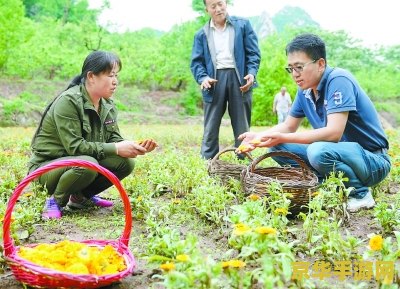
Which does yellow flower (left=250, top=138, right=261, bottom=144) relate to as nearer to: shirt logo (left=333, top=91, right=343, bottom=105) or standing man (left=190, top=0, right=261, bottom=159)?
shirt logo (left=333, top=91, right=343, bottom=105)

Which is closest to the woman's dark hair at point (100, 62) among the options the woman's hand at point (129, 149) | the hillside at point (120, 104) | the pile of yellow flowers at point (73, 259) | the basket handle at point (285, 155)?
the woman's hand at point (129, 149)

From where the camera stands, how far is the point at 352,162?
3.38 metres

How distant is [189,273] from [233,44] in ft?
12.9

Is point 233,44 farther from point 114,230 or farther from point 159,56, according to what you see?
point 159,56

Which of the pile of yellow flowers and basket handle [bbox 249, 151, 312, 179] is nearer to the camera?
the pile of yellow flowers

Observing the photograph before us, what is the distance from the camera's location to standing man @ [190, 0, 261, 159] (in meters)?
5.32

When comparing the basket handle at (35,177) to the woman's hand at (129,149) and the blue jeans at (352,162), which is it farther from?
the blue jeans at (352,162)

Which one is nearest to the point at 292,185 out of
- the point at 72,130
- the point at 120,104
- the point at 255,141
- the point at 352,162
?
the point at 255,141

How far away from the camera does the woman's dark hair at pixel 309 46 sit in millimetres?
3393

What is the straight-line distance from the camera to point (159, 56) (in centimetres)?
2436

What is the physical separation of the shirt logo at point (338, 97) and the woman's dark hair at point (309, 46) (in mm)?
296

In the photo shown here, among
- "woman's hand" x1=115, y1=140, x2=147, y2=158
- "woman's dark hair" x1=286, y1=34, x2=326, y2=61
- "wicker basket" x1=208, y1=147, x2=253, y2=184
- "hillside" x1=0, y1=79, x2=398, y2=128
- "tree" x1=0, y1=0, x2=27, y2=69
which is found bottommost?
"hillside" x1=0, y1=79, x2=398, y2=128

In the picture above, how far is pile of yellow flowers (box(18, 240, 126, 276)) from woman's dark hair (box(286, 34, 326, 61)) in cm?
199

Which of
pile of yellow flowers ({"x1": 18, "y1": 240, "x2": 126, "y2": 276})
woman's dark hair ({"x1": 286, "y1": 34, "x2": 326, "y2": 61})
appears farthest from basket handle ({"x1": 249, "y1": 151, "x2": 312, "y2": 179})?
pile of yellow flowers ({"x1": 18, "y1": 240, "x2": 126, "y2": 276})
